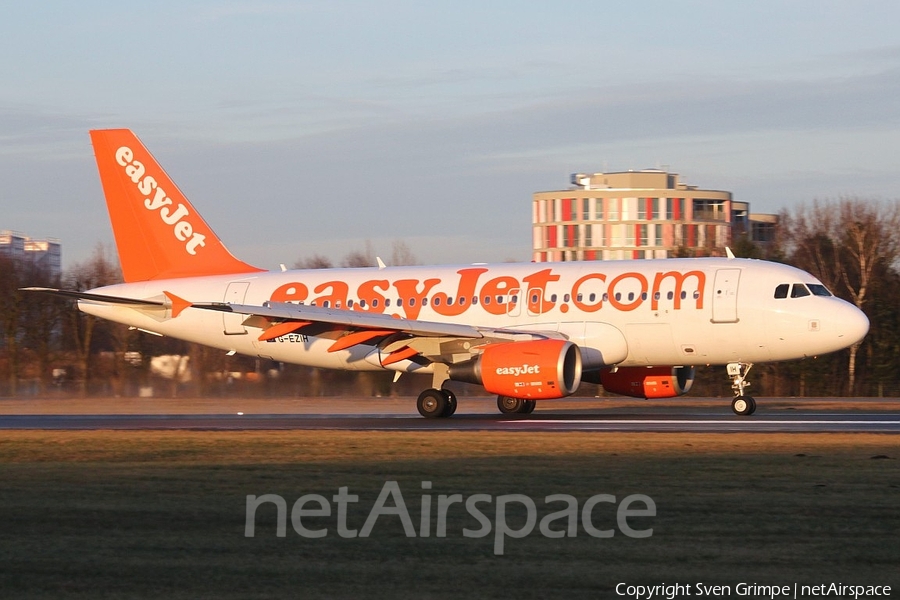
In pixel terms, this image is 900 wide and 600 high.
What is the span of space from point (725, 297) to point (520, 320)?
4929 millimetres

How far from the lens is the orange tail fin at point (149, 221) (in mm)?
34125

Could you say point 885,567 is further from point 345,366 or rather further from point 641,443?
point 345,366

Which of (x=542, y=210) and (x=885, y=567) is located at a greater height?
(x=542, y=210)

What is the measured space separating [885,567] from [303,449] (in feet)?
38.3

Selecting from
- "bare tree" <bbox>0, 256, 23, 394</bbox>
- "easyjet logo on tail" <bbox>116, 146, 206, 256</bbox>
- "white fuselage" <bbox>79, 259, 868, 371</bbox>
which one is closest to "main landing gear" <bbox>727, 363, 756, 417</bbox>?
"white fuselage" <bbox>79, 259, 868, 371</bbox>

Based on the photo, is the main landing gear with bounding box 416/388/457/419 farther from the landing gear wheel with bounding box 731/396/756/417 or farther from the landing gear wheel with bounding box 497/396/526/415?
the landing gear wheel with bounding box 731/396/756/417

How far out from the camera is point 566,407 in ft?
117

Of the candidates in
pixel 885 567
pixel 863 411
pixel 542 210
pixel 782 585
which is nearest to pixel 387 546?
pixel 782 585

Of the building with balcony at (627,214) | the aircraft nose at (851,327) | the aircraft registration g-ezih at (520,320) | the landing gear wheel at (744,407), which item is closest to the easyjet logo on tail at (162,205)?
the aircraft registration g-ezih at (520,320)

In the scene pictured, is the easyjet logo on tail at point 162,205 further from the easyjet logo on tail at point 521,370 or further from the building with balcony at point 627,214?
the building with balcony at point 627,214

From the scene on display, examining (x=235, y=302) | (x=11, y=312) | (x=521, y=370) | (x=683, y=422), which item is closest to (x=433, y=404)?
(x=521, y=370)

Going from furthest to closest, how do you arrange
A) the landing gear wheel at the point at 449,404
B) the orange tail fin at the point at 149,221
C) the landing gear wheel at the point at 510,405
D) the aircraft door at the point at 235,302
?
the orange tail fin at the point at 149,221 → the aircraft door at the point at 235,302 → the landing gear wheel at the point at 510,405 → the landing gear wheel at the point at 449,404

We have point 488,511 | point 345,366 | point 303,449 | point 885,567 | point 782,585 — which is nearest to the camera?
point 782,585

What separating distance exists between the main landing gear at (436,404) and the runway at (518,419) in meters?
0.49
